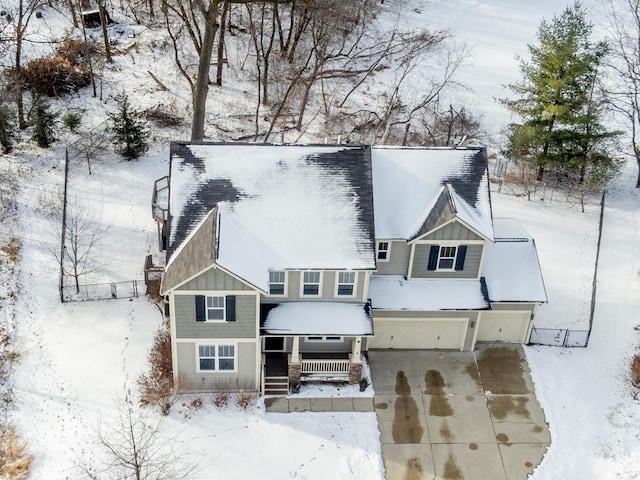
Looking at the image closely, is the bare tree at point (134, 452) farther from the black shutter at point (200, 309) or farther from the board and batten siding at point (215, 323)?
the black shutter at point (200, 309)

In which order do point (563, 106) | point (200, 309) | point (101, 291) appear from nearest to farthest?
point (200, 309)
point (101, 291)
point (563, 106)

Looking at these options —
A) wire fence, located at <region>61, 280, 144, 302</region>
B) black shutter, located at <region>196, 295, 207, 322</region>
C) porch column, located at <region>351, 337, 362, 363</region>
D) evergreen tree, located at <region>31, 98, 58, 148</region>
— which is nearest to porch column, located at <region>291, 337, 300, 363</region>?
porch column, located at <region>351, 337, 362, 363</region>

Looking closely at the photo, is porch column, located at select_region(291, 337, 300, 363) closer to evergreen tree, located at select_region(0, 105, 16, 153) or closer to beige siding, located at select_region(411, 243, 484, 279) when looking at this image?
beige siding, located at select_region(411, 243, 484, 279)

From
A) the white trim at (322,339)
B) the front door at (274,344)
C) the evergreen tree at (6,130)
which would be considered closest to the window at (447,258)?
the white trim at (322,339)

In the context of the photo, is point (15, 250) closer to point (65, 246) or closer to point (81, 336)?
point (65, 246)

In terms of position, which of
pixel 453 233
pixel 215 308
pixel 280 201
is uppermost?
pixel 280 201

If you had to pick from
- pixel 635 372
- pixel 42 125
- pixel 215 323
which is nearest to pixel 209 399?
pixel 215 323

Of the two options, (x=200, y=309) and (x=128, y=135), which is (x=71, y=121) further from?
(x=200, y=309)
